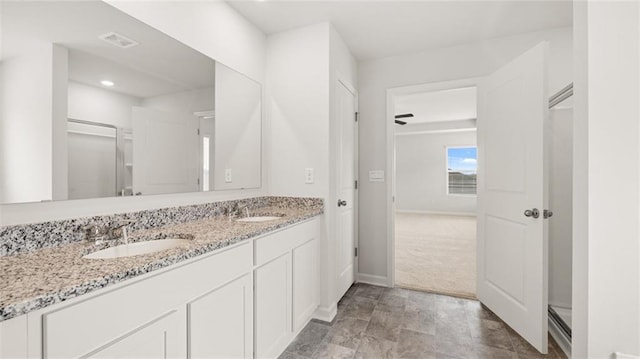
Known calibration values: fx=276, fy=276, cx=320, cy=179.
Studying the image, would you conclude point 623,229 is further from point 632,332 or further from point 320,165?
point 320,165

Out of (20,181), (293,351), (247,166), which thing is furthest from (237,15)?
(293,351)

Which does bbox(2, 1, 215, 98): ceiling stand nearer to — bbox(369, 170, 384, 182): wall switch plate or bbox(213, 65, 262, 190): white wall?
bbox(213, 65, 262, 190): white wall

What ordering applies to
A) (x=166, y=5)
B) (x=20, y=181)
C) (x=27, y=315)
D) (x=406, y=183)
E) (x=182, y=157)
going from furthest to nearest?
(x=406, y=183) < (x=182, y=157) < (x=166, y=5) < (x=20, y=181) < (x=27, y=315)

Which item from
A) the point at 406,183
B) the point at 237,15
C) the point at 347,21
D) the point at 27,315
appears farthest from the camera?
the point at 406,183

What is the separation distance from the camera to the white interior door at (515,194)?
1.84m

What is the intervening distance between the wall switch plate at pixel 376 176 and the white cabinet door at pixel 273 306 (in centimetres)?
160

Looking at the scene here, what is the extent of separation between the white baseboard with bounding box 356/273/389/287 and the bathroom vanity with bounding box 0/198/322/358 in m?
1.33

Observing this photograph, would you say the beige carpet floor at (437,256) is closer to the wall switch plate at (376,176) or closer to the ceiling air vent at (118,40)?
the wall switch plate at (376,176)

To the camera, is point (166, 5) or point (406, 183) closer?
point (166, 5)

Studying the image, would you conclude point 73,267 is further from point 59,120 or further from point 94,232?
point 59,120

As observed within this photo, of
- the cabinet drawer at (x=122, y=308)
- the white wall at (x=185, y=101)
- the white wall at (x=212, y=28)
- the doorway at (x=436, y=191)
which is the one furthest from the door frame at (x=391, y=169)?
the cabinet drawer at (x=122, y=308)

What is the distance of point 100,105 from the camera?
4.38 feet

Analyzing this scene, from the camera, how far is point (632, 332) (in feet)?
3.42

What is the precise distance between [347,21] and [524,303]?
2563 mm
